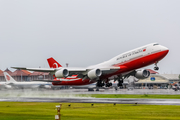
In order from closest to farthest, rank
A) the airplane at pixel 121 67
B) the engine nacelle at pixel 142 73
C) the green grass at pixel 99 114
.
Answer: the green grass at pixel 99 114
the airplane at pixel 121 67
the engine nacelle at pixel 142 73

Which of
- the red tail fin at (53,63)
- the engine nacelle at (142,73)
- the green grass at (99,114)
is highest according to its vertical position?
the red tail fin at (53,63)

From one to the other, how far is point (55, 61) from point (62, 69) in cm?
1772

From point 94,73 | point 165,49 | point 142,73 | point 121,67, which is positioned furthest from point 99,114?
point 142,73

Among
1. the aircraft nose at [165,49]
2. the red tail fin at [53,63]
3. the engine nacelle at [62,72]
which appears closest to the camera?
the aircraft nose at [165,49]

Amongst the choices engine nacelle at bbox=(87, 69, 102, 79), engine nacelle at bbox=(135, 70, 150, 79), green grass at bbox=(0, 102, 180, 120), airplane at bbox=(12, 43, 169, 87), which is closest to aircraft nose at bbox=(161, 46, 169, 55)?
airplane at bbox=(12, 43, 169, 87)

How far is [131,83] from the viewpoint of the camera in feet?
390

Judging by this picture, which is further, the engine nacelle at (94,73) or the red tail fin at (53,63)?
the red tail fin at (53,63)

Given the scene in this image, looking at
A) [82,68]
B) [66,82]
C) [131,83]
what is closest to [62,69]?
[82,68]

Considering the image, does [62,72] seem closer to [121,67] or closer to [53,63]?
[121,67]

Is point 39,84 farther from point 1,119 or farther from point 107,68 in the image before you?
point 1,119

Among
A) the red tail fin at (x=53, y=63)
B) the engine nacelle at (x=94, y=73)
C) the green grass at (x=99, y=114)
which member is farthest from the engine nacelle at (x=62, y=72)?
the green grass at (x=99, y=114)

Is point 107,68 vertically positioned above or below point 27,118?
above

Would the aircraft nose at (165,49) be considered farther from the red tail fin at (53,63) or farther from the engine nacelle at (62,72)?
the red tail fin at (53,63)

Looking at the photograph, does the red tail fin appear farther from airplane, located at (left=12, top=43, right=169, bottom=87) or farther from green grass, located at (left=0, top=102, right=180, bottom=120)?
green grass, located at (left=0, top=102, right=180, bottom=120)
